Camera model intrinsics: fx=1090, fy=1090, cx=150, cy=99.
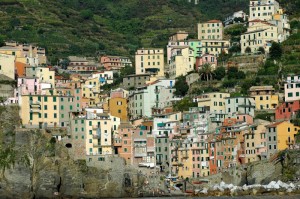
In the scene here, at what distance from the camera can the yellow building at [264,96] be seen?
118 m

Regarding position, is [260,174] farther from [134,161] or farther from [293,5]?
[293,5]

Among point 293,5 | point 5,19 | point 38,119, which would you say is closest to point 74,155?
point 38,119

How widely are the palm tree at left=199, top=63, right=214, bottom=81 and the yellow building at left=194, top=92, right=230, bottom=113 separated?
6.39 metres

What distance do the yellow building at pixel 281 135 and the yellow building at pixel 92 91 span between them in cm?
2718

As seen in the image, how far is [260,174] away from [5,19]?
85686 mm

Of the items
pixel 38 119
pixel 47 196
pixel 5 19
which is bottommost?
pixel 47 196

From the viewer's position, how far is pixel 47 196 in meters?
104

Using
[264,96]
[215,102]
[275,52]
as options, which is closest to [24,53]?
[215,102]

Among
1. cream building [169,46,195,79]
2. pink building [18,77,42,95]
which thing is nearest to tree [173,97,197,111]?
cream building [169,46,195,79]

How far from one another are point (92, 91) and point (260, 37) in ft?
71.0

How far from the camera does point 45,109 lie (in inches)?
4523

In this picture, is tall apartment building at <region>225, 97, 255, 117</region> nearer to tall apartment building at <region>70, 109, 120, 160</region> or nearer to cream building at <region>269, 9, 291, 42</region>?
tall apartment building at <region>70, 109, 120, 160</region>

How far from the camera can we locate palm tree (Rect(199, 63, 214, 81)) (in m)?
126

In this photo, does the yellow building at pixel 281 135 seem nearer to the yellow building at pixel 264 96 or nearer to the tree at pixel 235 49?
the yellow building at pixel 264 96
